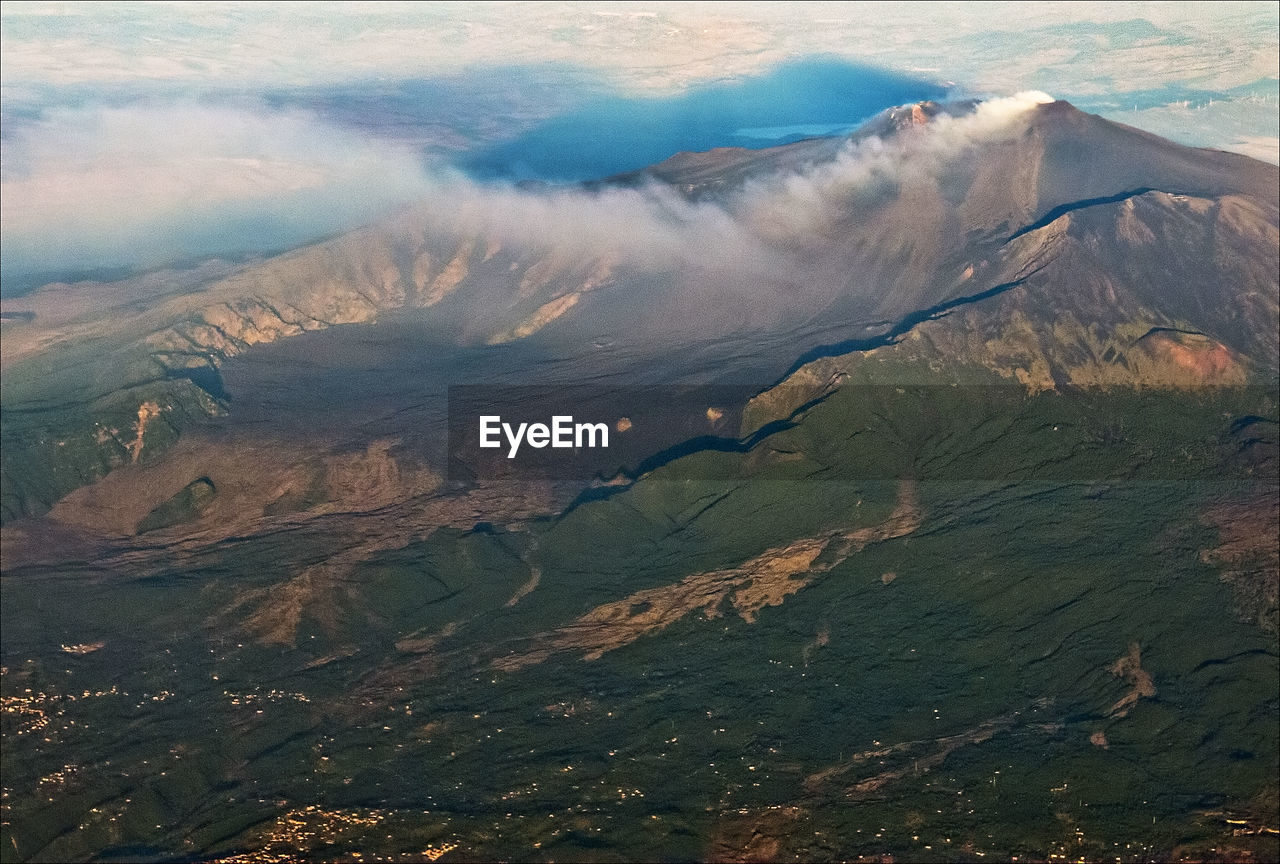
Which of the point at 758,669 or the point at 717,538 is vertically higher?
the point at 717,538

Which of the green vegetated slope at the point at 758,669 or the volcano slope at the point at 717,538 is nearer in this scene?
the green vegetated slope at the point at 758,669

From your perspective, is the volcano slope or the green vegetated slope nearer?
the green vegetated slope

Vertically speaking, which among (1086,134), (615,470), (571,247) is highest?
(1086,134)

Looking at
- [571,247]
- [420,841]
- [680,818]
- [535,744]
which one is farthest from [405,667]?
[571,247]

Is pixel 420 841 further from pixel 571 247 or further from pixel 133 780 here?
pixel 571 247

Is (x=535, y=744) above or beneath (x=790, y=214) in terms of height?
beneath

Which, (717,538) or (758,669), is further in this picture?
(717,538)

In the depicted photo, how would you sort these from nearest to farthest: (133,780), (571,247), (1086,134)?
1. (133,780)
2. (1086,134)
3. (571,247)

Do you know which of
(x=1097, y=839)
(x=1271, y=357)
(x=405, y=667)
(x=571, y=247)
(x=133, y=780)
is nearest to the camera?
(x=1097, y=839)
